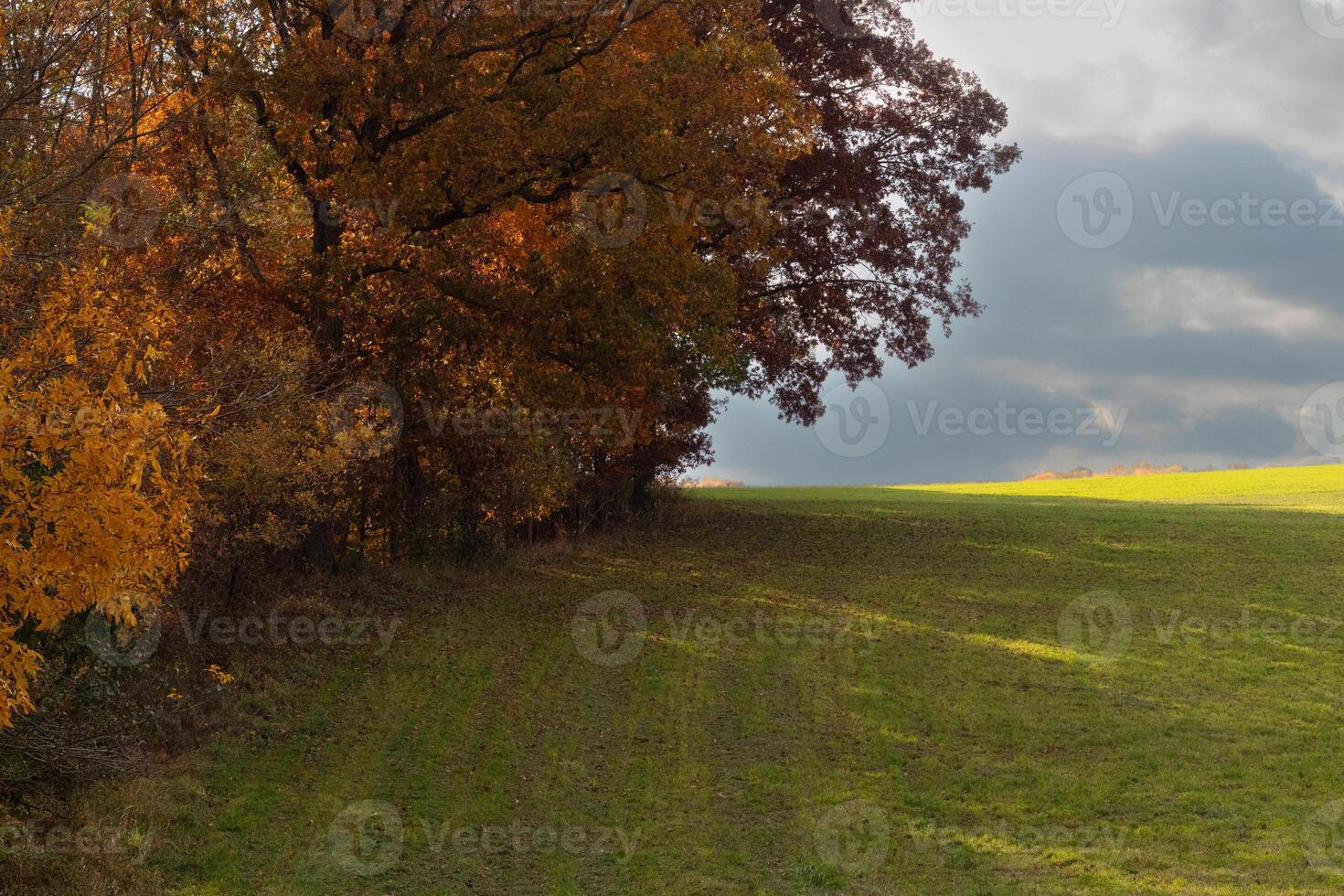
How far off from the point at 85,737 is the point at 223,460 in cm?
531

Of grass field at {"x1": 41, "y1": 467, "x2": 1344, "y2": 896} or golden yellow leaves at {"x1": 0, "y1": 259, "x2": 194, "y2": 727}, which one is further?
grass field at {"x1": 41, "y1": 467, "x2": 1344, "y2": 896}

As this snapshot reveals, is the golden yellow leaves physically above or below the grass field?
above

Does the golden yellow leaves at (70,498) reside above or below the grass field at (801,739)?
above

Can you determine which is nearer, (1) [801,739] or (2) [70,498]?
(2) [70,498]

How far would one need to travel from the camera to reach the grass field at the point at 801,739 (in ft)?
41.1

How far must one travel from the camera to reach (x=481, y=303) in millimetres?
21500

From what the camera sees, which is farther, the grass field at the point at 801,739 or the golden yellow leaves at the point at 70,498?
the grass field at the point at 801,739

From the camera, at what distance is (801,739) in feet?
55.0

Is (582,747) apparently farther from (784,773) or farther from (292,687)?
(292,687)

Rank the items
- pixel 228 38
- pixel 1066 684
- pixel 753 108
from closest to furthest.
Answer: pixel 1066 684
pixel 228 38
pixel 753 108

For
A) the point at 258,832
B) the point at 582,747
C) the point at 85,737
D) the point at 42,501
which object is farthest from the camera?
the point at 582,747

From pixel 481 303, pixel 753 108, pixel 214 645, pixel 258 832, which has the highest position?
pixel 753 108

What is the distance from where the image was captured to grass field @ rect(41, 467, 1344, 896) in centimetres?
1254

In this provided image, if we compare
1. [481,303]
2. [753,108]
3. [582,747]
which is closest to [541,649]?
[582,747]
